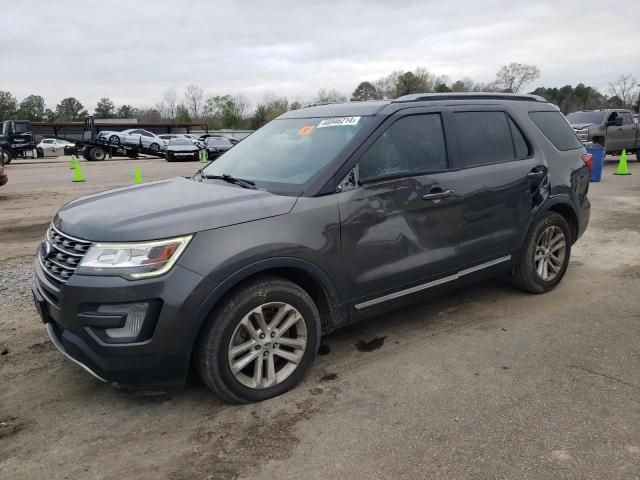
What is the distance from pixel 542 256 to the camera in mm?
4863

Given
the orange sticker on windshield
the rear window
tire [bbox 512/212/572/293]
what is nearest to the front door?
the orange sticker on windshield

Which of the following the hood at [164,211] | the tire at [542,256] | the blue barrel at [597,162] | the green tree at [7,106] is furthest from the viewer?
the green tree at [7,106]

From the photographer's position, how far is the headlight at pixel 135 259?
2713 mm

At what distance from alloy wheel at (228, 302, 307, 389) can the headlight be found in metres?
0.57

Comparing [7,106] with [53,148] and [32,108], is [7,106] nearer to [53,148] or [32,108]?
[32,108]

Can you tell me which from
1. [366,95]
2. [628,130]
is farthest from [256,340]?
[366,95]

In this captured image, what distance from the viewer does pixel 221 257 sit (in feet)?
9.36

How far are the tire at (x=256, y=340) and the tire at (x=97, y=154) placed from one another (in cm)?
3166

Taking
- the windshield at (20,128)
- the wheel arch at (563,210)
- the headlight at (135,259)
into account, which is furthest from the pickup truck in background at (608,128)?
the windshield at (20,128)

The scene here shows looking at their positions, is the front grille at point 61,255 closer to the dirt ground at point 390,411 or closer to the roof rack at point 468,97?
the dirt ground at point 390,411

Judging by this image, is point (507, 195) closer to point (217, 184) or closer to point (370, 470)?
point (217, 184)

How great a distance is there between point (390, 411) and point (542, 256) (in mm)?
2643

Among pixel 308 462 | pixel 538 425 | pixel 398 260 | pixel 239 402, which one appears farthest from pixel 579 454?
pixel 239 402

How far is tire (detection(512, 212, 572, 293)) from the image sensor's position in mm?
4684
